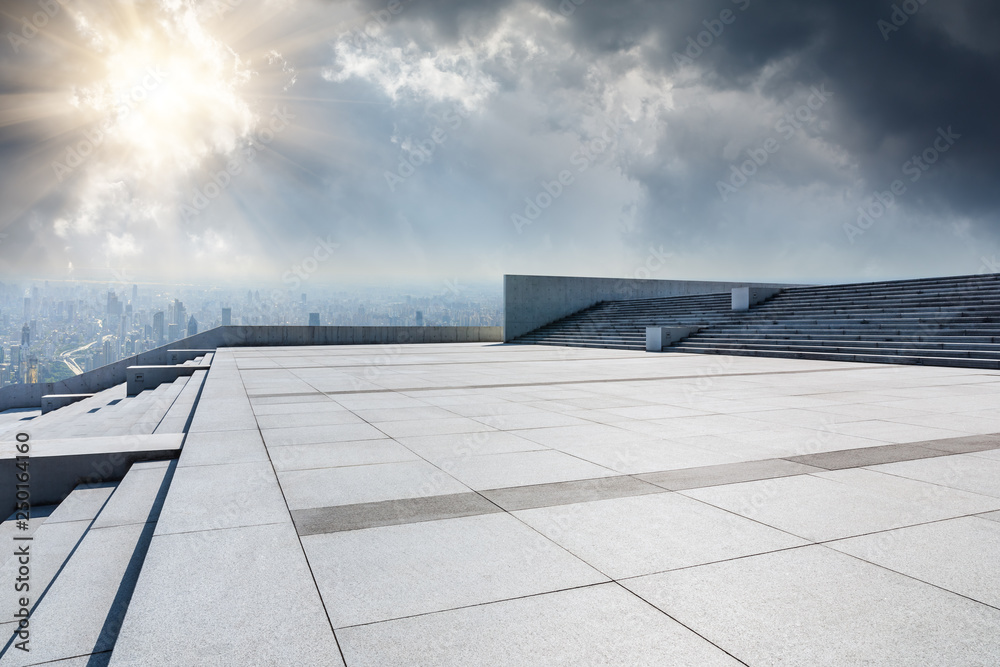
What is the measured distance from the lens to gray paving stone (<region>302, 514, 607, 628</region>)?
2691mm

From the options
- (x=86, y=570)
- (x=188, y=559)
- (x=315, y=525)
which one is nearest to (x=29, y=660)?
(x=188, y=559)

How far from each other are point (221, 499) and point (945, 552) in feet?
14.8

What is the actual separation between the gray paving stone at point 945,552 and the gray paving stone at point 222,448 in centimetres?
477

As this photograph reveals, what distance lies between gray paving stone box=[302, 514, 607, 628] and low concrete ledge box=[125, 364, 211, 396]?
48.0ft

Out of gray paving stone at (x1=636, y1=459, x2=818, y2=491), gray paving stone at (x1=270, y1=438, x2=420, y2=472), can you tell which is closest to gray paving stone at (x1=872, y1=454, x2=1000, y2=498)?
gray paving stone at (x1=636, y1=459, x2=818, y2=491)

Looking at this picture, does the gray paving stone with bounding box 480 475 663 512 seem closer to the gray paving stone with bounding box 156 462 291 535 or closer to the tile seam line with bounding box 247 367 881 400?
the gray paving stone with bounding box 156 462 291 535

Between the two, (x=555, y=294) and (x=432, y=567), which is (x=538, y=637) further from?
(x=555, y=294)

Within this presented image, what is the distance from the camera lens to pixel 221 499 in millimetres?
4113

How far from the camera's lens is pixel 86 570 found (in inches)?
135

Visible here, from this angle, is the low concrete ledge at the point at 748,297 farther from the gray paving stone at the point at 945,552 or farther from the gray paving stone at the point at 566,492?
the gray paving stone at the point at 945,552

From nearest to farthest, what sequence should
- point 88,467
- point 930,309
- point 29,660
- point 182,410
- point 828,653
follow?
1. point 828,653
2. point 29,660
3. point 88,467
4. point 182,410
5. point 930,309

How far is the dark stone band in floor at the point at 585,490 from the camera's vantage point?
3866 mm

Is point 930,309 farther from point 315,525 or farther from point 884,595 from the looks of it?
point 315,525

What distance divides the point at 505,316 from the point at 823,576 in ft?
104
